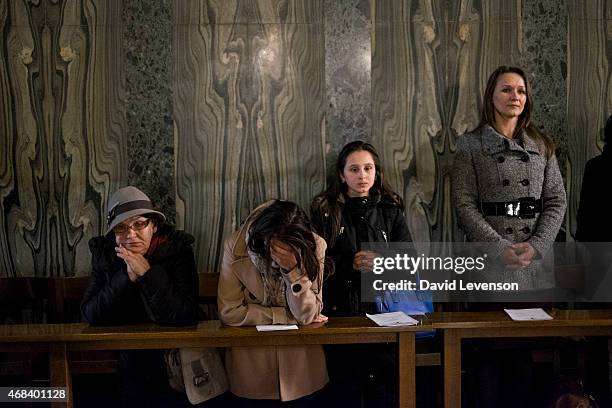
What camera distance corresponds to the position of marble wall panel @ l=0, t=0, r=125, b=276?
3492 millimetres

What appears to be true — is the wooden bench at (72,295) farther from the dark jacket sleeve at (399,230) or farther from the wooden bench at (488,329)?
the wooden bench at (488,329)

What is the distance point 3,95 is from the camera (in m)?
3.51

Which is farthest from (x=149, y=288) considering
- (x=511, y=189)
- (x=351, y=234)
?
(x=511, y=189)

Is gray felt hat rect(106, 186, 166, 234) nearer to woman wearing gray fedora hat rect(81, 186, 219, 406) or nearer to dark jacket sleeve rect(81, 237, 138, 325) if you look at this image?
woman wearing gray fedora hat rect(81, 186, 219, 406)

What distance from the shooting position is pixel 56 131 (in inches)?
139

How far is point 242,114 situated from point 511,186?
1342 millimetres

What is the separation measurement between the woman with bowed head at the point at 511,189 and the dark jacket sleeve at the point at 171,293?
1.19 meters

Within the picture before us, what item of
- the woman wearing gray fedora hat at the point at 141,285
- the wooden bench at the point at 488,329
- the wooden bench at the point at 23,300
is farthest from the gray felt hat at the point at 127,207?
the wooden bench at the point at 488,329

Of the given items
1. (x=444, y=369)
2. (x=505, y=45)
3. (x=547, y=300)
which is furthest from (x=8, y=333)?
(x=505, y=45)

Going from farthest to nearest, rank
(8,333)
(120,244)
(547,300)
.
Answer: (547,300) < (120,244) < (8,333)

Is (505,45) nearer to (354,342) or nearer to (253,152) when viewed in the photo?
(253,152)

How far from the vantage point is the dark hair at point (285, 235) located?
2572mm

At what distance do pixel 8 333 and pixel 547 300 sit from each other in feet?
6.97

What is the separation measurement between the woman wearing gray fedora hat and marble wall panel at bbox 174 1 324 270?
0.78m
